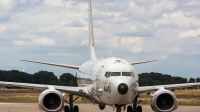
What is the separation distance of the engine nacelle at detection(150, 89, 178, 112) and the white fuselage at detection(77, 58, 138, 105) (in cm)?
183

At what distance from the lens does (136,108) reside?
32.2 meters

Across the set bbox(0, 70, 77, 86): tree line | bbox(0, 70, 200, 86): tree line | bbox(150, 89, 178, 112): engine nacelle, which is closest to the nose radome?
bbox(150, 89, 178, 112): engine nacelle

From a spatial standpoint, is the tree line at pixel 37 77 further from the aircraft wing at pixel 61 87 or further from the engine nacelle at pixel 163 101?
the engine nacelle at pixel 163 101

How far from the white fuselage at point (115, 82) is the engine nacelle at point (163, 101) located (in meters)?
1.83

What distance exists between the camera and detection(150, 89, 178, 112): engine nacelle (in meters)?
27.8

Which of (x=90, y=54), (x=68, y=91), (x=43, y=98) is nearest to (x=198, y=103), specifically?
(x=90, y=54)

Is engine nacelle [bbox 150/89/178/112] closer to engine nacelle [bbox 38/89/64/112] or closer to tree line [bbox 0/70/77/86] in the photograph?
engine nacelle [bbox 38/89/64/112]

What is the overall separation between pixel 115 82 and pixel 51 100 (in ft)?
15.2

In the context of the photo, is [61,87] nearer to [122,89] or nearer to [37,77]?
[122,89]

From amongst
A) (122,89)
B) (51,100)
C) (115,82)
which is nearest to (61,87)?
(51,100)

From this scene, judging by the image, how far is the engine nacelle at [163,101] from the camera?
2781cm

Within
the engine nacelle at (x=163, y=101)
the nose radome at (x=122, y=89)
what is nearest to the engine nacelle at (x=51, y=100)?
the nose radome at (x=122, y=89)

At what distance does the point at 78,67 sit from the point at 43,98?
1223cm

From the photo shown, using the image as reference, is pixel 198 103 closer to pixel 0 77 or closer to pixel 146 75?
pixel 146 75
